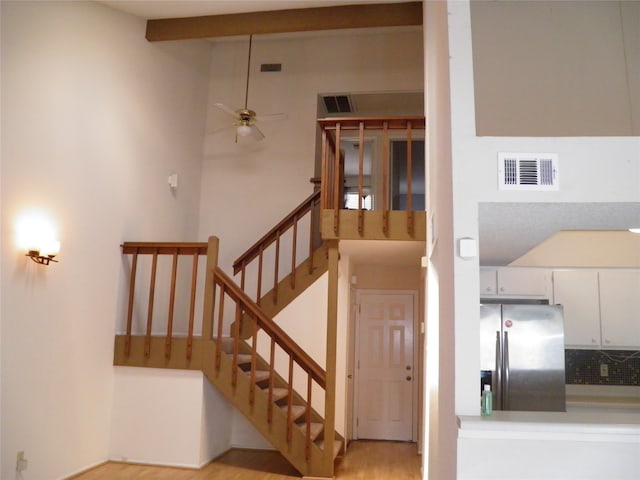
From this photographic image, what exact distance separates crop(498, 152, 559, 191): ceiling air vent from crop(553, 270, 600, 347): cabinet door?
309 centimetres

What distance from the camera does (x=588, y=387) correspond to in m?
5.41

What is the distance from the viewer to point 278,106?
760 cm

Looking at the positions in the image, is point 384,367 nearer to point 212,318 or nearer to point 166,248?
point 212,318

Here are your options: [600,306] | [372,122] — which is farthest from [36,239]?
[600,306]

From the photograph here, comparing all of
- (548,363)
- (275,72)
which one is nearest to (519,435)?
(548,363)

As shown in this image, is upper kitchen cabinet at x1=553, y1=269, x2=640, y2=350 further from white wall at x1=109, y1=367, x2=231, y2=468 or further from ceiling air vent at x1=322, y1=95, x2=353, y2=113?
ceiling air vent at x1=322, y1=95, x2=353, y2=113

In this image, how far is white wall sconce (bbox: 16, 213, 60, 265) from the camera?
4113mm

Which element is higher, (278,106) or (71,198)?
(278,106)

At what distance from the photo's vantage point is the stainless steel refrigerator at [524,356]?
4570mm

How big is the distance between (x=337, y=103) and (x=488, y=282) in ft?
12.6

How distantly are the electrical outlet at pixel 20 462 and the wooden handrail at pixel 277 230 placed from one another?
3.02 meters

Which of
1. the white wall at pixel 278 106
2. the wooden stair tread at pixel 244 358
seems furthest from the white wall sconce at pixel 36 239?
the white wall at pixel 278 106

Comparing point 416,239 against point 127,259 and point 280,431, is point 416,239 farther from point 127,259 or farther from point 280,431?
point 127,259

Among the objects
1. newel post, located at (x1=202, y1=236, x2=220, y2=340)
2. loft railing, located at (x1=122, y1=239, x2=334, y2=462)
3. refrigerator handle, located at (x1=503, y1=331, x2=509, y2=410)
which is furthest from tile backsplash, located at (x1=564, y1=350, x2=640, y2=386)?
newel post, located at (x1=202, y1=236, x2=220, y2=340)
